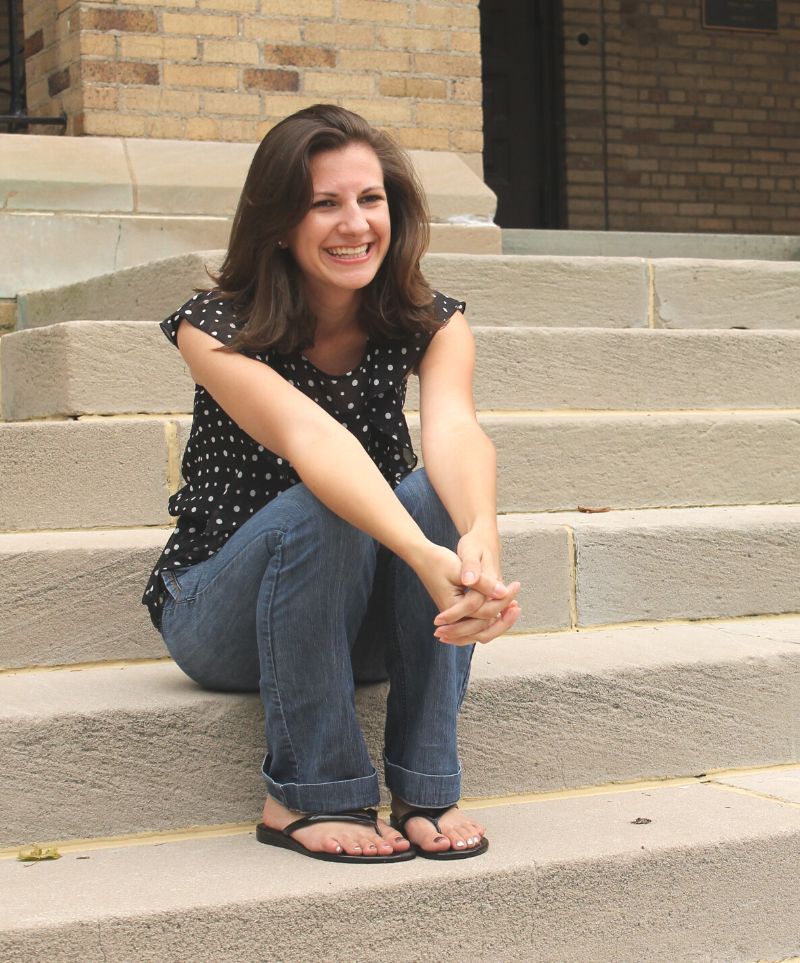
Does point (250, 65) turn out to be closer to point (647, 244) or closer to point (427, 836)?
point (647, 244)

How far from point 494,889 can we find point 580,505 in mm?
1280

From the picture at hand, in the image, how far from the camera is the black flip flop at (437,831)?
5.27 ft

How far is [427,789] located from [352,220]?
0.88 metres

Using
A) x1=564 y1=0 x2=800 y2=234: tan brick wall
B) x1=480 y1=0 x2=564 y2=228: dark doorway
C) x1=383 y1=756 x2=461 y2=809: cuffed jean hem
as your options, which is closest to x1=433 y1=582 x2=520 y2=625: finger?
x1=383 y1=756 x2=461 y2=809: cuffed jean hem

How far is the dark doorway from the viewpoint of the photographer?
696cm

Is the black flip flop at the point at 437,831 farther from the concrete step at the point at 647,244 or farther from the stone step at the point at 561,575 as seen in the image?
the concrete step at the point at 647,244

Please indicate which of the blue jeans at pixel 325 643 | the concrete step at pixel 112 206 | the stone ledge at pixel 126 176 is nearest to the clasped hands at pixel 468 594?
the blue jeans at pixel 325 643

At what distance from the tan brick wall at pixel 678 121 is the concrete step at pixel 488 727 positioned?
5.35m

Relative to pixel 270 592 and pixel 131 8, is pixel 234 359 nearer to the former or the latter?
pixel 270 592

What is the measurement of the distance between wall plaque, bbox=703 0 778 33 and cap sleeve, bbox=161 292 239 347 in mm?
6550

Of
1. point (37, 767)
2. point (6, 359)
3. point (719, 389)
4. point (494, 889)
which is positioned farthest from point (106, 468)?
point (719, 389)

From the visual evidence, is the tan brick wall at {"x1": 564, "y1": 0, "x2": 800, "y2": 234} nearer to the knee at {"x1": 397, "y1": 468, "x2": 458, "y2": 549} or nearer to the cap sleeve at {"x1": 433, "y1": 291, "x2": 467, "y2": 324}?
the cap sleeve at {"x1": 433, "y1": 291, "x2": 467, "y2": 324}

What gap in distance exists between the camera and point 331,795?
1651 mm

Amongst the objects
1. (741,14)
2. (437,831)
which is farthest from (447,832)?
(741,14)
